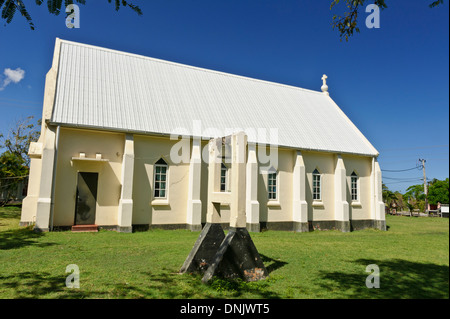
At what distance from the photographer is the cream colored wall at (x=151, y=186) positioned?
15836 millimetres

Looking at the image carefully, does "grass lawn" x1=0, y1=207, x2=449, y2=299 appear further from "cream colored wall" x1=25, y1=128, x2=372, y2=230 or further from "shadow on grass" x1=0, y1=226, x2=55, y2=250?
"cream colored wall" x1=25, y1=128, x2=372, y2=230

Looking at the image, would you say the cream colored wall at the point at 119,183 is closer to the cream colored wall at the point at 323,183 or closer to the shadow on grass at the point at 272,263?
the cream colored wall at the point at 323,183

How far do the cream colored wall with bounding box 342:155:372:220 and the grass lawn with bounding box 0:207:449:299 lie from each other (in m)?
9.65

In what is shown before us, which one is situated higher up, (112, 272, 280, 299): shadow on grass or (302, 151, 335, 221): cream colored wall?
(302, 151, 335, 221): cream colored wall

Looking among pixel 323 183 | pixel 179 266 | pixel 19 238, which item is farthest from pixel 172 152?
pixel 323 183

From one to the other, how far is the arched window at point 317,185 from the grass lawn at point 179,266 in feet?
26.1

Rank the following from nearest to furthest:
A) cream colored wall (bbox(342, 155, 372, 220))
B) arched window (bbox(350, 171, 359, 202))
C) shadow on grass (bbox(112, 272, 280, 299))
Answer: shadow on grass (bbox(112, 272, 280, 299)) → cream colored wall (bbox(342, 155, 372, 220)) → arched window (bbox(350, 171, 359, 202))

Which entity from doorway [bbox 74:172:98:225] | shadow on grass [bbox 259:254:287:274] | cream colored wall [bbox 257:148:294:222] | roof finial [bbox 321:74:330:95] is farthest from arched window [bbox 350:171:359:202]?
doorway [bbox 74:172:98:225]

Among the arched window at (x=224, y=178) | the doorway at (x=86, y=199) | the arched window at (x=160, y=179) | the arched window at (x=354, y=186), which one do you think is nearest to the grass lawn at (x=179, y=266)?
the doorway at (x=86, y=199)

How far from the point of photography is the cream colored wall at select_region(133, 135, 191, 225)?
52.0 feet

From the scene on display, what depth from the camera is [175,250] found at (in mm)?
10648

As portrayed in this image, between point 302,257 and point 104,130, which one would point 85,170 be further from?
point 302,257
